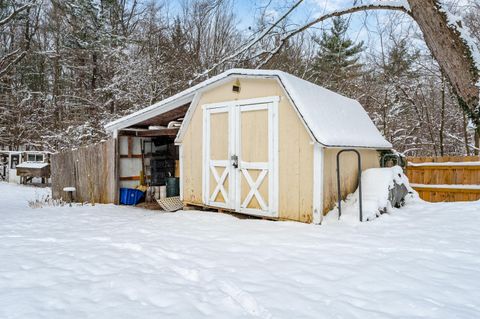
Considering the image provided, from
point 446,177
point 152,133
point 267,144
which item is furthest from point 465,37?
point 152,133

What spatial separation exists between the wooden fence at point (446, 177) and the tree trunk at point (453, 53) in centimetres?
493

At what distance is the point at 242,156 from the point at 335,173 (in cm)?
175

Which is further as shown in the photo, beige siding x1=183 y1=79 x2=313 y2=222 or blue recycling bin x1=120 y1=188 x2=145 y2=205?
blue recycling bin x1=120 y1=188 x2=145 y2=205

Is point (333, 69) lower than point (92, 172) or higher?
higher

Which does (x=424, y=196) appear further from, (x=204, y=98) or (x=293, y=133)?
(x=204, y=98)

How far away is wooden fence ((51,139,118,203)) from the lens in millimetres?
8509

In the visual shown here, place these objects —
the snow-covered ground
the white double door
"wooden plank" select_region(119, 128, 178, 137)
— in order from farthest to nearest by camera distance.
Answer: "wooden plank" select_region(119, 128, 178, 137), the white double door, the snow-covered ground

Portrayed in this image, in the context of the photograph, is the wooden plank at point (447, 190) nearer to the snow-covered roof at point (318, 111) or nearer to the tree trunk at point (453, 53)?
the snow-covered roof at point (318, 111)

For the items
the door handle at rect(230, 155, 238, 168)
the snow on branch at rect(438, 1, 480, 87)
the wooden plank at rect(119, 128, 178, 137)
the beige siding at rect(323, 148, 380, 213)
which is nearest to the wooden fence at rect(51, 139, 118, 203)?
the wooden plank at rect(119, 128, 178, 137)

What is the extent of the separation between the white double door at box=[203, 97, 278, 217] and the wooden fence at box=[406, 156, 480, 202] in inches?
190

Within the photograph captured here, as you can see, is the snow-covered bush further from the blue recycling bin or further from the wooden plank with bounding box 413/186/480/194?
the blue recycling bin

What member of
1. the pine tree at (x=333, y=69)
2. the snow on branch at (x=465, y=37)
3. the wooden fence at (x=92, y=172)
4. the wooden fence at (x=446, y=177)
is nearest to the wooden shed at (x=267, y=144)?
the wooden fence at (x=446, y=177)

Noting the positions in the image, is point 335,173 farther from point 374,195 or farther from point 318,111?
point 318,111

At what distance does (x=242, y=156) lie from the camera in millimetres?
6355
